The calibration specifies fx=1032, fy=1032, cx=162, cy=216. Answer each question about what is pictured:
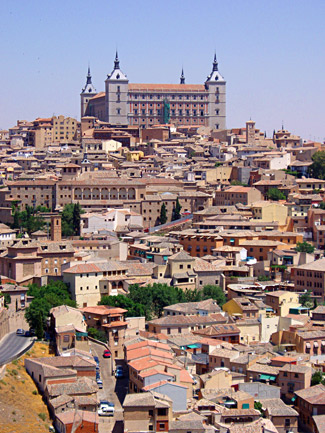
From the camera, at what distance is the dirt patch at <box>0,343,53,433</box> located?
29.7m

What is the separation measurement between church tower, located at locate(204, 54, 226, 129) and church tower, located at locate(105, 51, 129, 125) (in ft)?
31.8

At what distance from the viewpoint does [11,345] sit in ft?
119

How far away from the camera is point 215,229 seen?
54906 mm

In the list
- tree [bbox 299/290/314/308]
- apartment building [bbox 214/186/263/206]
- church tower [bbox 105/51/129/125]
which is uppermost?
church tower [bbox 105/51/129/125]

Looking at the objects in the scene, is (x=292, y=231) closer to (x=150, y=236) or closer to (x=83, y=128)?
(x=150, y=236)

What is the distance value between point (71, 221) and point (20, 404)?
28.5m

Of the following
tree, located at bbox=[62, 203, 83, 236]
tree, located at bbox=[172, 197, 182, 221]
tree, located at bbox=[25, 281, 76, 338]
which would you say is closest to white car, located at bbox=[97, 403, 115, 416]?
tree, located at bbox=[25, 281, 76, 338]

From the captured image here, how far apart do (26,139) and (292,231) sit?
50799 millimetres

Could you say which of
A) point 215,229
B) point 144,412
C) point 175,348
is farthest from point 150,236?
point 144,412

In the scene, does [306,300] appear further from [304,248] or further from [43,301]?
[43,301]

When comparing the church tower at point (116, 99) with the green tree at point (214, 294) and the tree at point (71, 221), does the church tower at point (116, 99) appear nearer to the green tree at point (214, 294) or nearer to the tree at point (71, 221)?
the tree at point (71, 221)

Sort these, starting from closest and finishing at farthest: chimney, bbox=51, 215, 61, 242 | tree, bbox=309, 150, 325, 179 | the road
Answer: the road < chimney, bbox=51, 215, 61, 242 < tree, bbox=309, 150, 325, 179

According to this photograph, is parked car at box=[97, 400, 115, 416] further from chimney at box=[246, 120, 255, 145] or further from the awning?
chimney at box=[246, 120, 255, 145]

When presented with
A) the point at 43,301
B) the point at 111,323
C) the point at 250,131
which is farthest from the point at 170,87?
the point at 111,323
